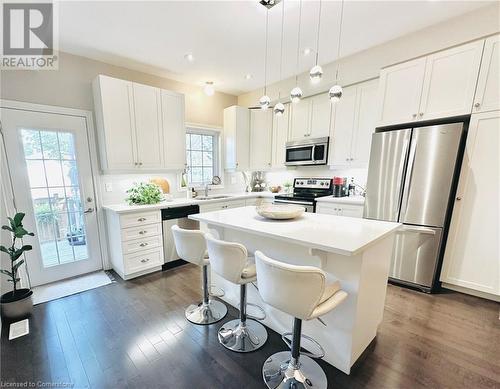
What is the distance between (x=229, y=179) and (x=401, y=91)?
3100mm

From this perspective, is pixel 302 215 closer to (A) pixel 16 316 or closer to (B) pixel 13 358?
(B) pixel 13 358

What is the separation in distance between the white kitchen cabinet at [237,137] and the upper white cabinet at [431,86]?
91.8 inches

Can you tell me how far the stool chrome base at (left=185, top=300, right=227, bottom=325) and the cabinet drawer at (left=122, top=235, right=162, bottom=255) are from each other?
3.63 ft

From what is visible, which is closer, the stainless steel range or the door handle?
the door handle

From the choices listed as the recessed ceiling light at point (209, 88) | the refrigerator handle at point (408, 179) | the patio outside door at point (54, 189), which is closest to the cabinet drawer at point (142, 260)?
the patio outside door at point (54, 189)

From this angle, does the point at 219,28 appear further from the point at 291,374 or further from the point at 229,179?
the point at 291,374

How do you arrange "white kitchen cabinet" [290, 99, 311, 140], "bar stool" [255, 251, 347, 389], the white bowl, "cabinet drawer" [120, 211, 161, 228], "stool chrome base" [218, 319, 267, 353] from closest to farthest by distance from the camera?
"bar stool" [255, 251, 347, 389] < "stool chrome base" [218, 319, 267, 353] < the white bowl < "cabinet drawer" [120, 211, 161, 228] < "white kitchen cabinet" [290, 99, 311, 140]

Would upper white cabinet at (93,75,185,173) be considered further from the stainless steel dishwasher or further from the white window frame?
the stainless steel dishwasher

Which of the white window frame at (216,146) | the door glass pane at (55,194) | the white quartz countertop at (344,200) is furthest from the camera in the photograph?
the white window frame at (216,146)

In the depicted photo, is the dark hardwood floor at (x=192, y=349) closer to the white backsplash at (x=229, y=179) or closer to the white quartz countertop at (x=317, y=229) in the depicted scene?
the white quartz countertop at (x=317, y=229)

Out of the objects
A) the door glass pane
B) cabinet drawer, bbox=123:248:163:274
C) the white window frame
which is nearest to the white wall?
→ the white window frame

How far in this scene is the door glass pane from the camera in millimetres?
2590

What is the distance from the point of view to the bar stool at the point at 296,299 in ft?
3.68

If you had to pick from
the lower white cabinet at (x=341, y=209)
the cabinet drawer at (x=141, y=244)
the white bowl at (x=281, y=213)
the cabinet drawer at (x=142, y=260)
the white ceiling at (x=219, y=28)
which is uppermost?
the white ceiling at (x=219, y=28)
